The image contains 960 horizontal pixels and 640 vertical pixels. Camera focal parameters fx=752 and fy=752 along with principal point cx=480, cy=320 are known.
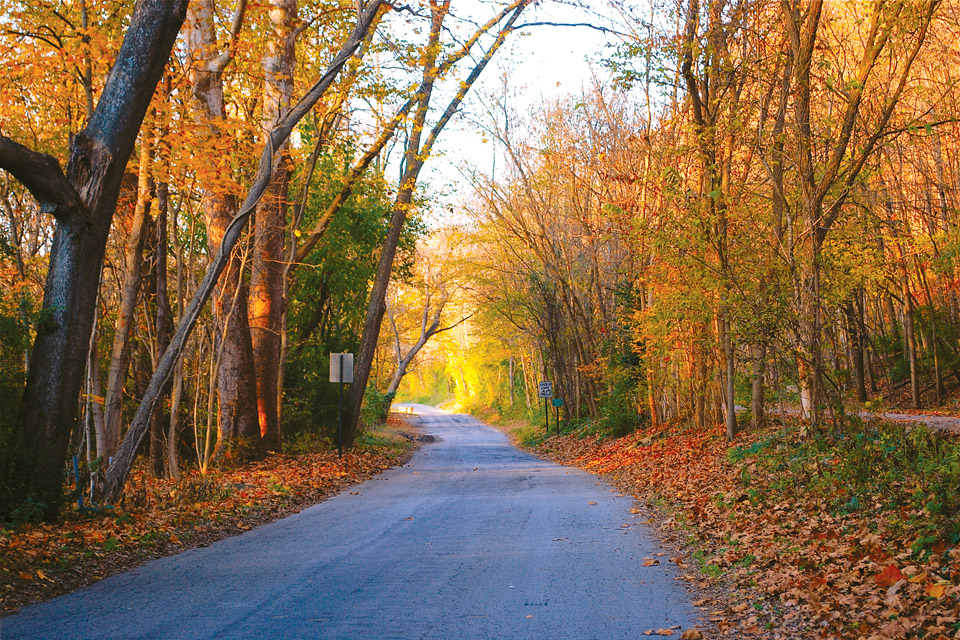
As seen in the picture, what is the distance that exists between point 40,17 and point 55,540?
7.28m

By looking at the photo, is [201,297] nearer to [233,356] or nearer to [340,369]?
[233,356]

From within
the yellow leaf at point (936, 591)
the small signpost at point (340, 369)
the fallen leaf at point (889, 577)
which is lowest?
the fallen leaf at point (889, 577)

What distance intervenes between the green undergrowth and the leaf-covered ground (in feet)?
0.06

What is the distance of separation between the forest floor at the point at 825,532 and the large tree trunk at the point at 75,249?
6.71 metres

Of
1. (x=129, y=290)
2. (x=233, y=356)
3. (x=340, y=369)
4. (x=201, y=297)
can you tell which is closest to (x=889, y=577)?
(x=201, y=297)

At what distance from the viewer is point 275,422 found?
1811cm

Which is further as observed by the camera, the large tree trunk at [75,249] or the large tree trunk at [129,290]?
the large tree trunk at [129,290]

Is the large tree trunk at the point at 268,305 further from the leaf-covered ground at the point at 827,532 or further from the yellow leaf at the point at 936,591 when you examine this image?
the yellow leaf at the point at 936,591

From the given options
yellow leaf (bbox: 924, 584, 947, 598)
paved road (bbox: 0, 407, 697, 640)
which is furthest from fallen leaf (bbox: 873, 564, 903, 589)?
paved road (bbox: 0, 407, 697, 640)

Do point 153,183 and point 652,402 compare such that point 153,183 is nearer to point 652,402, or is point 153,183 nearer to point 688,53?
point 688,53

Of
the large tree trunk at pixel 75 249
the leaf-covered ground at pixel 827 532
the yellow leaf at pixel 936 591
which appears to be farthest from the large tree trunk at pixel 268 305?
the yellow leaf at pixel 936 591

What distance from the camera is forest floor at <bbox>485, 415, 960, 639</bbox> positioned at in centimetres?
507

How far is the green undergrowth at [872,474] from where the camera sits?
6.45 m

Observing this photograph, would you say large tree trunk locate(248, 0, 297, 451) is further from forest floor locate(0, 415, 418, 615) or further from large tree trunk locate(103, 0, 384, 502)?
large tree trunk locate(103, 0, 384, 502)
